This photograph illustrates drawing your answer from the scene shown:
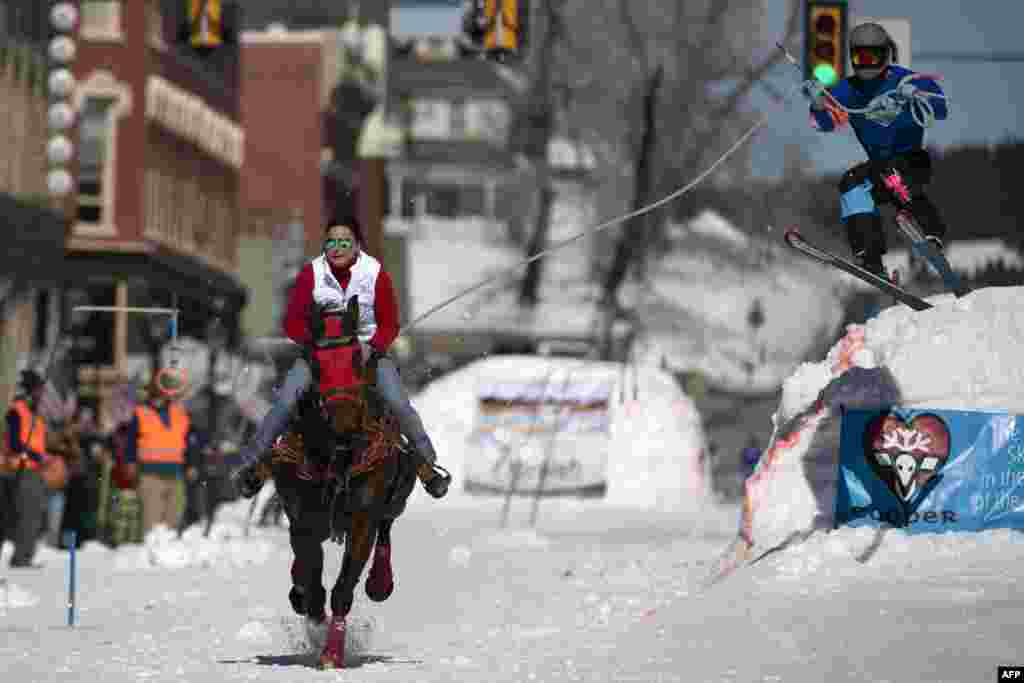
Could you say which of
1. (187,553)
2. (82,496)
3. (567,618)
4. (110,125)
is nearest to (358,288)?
(567,618)

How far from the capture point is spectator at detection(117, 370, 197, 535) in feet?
78.5

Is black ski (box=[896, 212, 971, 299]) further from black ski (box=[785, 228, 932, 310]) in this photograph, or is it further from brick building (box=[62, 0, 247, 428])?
brick building (box=[62, 0, 247, 428])

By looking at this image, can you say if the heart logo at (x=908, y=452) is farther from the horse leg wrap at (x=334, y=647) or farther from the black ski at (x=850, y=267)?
the horse leg wrap at (x=334, y=647)

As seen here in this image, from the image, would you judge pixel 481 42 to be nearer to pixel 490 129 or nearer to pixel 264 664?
pixel 264 664

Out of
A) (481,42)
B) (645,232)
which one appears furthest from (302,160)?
(481,42)

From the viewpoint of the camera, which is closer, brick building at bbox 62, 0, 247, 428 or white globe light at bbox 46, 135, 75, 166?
white globe light at bbox 46, 135, 75, 166

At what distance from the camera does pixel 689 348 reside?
69.4 m

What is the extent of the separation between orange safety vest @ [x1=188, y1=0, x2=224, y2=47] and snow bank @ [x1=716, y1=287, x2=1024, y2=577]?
9.77 meters

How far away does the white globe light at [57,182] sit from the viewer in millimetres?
42344

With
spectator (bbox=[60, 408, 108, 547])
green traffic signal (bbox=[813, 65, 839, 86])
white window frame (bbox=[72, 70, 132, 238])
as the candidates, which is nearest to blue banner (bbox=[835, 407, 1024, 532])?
green traffic signal (bbox=[813, 65, 839, 86])

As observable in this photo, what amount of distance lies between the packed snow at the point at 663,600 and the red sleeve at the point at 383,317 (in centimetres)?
163

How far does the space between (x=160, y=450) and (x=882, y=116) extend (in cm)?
944

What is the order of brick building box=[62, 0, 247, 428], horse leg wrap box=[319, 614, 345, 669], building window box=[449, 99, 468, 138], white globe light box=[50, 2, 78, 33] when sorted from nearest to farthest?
horse leg wrap box=[319, 614, 345, 669], white globe light box=[50, 2, 78, 33], brick building box=[62, 0, 247, 428], building window box=[449, 99, 468, 138]

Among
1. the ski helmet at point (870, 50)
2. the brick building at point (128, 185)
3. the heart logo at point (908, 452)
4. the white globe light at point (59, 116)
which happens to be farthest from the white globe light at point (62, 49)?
the heart logo at point (908, 452)
